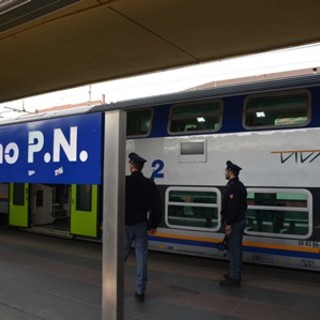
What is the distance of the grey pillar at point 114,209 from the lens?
8.60ft

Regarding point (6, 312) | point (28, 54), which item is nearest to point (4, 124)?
point (28, 54)

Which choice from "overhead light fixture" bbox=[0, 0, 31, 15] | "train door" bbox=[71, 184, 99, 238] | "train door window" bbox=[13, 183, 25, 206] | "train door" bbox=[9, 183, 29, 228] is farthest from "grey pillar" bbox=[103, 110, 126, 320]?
"train door window" bbox=[13, 183, 25, 206]

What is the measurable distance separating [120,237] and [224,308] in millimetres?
2800

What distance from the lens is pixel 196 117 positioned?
24.3ft

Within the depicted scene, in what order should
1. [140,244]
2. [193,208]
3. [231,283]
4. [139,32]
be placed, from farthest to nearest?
1. [193,208]
2. [231,283]
3. [140,244]
4. [139,32]

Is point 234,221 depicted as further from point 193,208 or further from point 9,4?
point 9,4

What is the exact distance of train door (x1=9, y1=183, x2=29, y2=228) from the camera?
11.2m

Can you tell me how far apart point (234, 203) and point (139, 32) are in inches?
140

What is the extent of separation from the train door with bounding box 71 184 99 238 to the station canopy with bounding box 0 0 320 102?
5.54 meters

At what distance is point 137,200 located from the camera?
494 centimetres

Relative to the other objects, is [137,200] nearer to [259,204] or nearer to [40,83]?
[40,83]

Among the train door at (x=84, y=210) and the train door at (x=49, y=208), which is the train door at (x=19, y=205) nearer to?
the train door at (x=49, y=208)

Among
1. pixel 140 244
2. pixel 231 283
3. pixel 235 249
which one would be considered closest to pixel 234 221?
pixel 235 249

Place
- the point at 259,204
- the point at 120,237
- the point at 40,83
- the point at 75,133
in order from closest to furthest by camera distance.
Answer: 1. the point at 120,237
2. the point at 75,133
3. the point at 40,83
4. the point at 259,204
